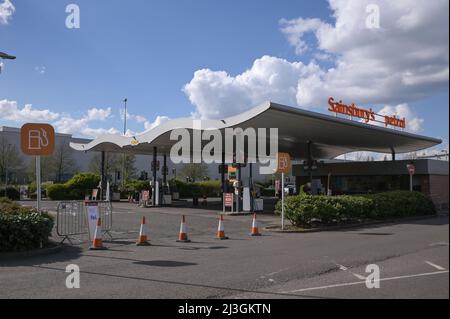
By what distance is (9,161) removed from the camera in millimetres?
61500

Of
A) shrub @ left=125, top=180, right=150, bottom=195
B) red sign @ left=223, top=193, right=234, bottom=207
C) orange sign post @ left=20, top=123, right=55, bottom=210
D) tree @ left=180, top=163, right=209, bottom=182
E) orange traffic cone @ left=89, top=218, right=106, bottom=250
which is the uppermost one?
tree @ left=180, top=163, right=209, bottom=182

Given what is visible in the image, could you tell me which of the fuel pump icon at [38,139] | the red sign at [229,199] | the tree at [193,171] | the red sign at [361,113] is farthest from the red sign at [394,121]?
the tree at [193,171]

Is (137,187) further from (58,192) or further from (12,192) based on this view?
(12,192)

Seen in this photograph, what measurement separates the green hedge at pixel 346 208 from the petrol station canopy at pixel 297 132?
443 centimetres

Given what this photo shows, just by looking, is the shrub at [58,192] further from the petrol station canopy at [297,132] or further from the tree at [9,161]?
the tree at [9,161]

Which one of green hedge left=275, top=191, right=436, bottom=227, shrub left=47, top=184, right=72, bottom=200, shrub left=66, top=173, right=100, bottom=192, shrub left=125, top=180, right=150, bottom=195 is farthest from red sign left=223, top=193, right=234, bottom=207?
shrub left=47, top=184, right=72, bottom=200

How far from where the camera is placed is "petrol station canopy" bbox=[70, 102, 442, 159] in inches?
905

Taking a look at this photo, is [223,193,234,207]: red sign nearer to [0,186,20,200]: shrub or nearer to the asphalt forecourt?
the asphalt forecourt

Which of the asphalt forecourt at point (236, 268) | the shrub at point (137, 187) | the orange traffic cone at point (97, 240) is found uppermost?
the shrub at point (137, 187)

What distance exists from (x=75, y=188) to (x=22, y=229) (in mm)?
35023

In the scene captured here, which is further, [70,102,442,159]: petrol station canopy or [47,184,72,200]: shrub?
[47,184,72,200]: shrub

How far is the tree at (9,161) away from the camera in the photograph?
59550 mm

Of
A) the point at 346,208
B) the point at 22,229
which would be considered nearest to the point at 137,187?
the point at 346,208

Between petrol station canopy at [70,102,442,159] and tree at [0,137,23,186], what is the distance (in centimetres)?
2353
